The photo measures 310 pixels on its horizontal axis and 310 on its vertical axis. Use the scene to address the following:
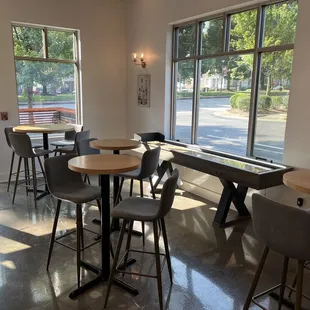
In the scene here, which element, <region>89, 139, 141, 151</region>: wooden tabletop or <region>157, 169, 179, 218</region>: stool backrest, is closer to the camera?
<region>157, 169, 179, 218</region>: stool backrest

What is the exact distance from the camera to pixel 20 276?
265 cm

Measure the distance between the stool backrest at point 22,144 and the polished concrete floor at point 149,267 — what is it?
2.44 ft

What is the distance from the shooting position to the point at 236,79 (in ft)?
14.0

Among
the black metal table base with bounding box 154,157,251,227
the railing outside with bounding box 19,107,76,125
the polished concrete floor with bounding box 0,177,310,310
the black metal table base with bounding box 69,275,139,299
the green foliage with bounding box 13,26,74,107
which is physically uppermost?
the green foliage with bounding box 13,26,74,107

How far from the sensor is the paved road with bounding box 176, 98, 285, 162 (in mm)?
3865

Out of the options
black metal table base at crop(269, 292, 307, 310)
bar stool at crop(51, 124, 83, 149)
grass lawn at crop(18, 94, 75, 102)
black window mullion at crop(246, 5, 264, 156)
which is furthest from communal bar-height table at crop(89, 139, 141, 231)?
grass lawn at crop(18, 94, 75, 102)

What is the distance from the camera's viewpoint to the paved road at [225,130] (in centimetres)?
387

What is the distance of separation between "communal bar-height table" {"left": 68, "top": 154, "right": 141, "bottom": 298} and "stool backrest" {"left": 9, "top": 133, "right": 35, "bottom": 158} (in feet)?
5.72

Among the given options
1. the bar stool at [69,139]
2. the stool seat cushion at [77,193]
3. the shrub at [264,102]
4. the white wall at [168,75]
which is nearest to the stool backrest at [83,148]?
the stool seat cushion at [77,193]

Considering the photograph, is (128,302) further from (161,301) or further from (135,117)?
(135,117)

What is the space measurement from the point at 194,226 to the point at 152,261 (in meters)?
0.95

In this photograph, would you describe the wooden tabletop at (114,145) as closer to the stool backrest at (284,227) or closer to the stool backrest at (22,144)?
the stool backrest at (22,144)

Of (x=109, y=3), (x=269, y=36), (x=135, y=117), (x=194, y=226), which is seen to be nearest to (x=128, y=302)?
(x=194, y=226)

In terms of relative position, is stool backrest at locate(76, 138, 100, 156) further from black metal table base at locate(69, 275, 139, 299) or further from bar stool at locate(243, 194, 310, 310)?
bar stool at locate(243, 194, 310, 310)
